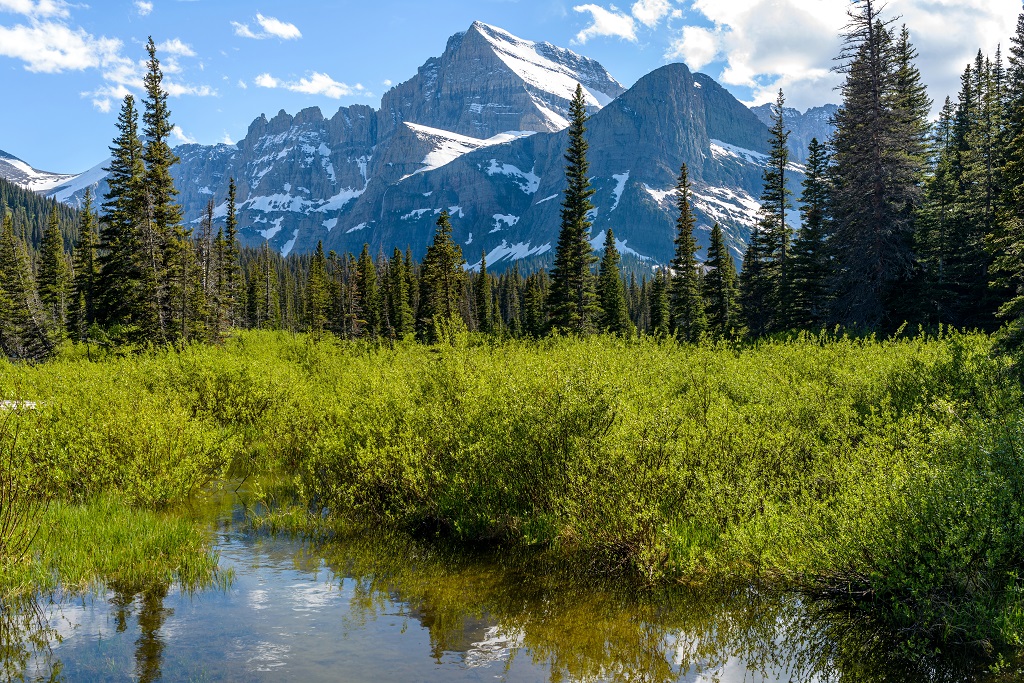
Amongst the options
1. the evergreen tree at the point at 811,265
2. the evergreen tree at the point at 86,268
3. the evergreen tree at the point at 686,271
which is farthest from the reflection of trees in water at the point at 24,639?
the evergreen tree at the point at 686,271

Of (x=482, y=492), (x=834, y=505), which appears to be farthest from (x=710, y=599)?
(x=482, y=492)

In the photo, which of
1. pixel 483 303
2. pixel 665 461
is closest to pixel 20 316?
pixel 483 303

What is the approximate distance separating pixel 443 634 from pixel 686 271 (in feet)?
185

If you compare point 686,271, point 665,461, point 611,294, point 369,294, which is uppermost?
point 369,294

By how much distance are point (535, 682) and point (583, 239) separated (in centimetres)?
4242

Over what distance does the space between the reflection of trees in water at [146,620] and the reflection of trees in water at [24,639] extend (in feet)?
2.57

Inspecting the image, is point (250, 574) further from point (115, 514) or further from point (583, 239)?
point (583, 239)

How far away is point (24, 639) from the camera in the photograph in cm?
791

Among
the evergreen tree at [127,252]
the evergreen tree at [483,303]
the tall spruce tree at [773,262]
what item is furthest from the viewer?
the evergreen tree at [483,303]

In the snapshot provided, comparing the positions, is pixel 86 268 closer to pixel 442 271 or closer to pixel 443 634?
pixel 442 271

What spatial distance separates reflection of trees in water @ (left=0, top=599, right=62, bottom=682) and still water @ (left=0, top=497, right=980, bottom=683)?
2 cm

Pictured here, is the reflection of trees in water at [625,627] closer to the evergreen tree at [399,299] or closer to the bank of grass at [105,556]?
the bank of grass at [105,556]

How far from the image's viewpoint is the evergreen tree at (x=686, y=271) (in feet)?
197

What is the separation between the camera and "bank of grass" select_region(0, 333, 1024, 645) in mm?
7711
